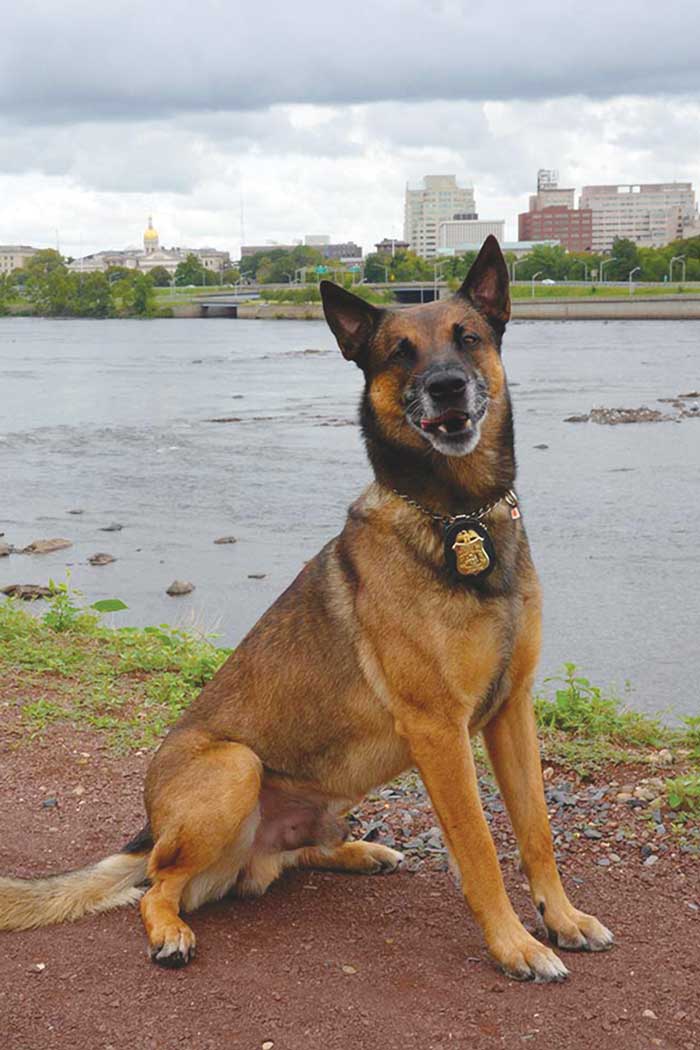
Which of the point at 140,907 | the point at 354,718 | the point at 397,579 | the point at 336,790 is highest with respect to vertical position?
the point at 397,579

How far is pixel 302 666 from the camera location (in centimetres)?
496

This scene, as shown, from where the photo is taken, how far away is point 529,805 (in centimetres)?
489

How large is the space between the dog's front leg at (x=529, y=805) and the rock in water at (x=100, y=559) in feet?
40.2

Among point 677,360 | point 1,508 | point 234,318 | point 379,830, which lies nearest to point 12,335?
point 234,318

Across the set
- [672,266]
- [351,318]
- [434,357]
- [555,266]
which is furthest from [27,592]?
[555,266]

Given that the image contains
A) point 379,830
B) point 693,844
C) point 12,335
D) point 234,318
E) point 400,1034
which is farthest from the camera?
point 234,318

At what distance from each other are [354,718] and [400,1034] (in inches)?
46.4

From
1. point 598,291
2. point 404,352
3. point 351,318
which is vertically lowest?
point 598,291

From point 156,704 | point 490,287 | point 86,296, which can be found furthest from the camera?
point 86,296

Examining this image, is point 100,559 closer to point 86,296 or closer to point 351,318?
point 351,318

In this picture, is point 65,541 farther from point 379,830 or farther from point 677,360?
point 677,360

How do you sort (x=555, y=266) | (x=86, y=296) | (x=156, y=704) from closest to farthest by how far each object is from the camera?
(x=156, y=704)
(x=86, y=296)
(x=555, y=266)

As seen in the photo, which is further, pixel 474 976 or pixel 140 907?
pixel 140 907

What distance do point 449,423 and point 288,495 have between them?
17.6 meters
